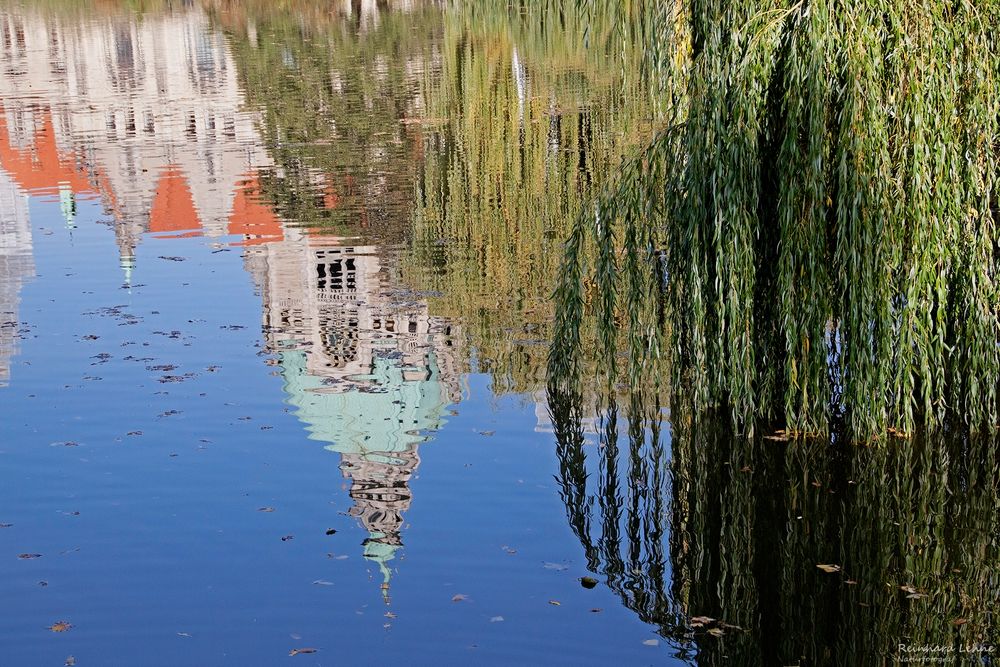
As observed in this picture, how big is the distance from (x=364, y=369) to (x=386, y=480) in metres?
5.27

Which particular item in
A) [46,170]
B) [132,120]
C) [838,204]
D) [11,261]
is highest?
[132,120]

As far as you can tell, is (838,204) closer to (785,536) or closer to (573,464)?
(785,536)

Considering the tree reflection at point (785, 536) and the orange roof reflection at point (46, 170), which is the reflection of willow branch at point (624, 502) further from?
the orange roof reflection at point (46, 170)

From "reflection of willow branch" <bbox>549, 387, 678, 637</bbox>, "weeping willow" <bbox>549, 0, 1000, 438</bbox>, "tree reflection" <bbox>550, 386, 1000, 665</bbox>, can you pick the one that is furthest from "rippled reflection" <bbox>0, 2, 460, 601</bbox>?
"weeping willow" <bbox>549, 0, 1000, 438</bbox>

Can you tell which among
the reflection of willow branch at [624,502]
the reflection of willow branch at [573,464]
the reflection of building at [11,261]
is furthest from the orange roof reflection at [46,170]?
the reflection of willow branch at [624,502]

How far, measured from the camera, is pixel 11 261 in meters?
23.3

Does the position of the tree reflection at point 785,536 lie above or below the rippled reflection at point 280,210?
below

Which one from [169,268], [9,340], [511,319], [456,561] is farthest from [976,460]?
[169,268]

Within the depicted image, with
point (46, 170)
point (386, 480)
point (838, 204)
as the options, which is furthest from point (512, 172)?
point (386, 480)

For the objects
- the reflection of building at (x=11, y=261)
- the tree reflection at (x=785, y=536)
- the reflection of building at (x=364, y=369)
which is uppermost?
the reflection of building at (x=11, y=261)

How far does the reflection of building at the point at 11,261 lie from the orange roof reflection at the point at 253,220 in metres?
3.66

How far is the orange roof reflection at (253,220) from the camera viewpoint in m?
24.7

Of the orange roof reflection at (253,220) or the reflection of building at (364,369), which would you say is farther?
the orange roof reflection at (253,220)

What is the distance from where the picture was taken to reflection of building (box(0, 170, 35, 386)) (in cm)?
1786
